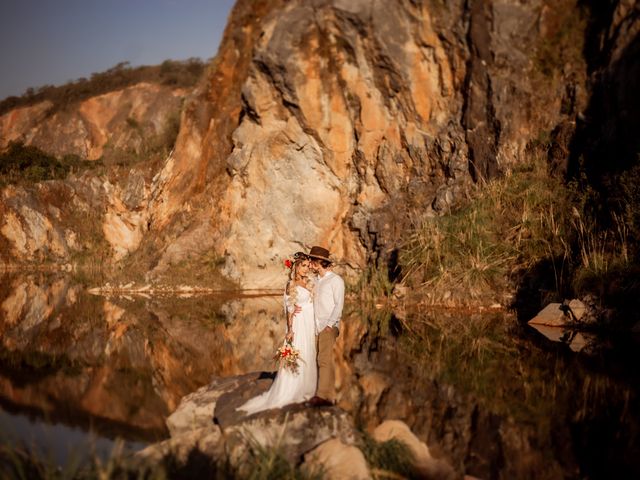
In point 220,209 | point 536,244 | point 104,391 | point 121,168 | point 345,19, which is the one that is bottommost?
point 104,391

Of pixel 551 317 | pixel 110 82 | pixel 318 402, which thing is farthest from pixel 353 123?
pixel 110 82

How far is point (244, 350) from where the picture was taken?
11617 millimetres

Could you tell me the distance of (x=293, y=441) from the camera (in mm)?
5773

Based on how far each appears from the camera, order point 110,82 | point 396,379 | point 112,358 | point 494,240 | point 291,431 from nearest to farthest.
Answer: point 291,431 < point 396,379 < point 112,358 < point 494,240 < point 110,82

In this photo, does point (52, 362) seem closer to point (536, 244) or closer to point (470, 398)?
point (470, 398)

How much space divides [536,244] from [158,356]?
9524 millimetres

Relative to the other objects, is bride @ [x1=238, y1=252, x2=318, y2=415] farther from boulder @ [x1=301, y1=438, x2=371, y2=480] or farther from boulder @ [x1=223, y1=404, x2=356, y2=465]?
boulder @ [x1=301, y1=438, x2=371, y2=480]

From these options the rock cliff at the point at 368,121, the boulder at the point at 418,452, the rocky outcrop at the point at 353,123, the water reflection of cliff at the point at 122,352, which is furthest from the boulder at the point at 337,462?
A: the rocky outcrop at the point at 353,123

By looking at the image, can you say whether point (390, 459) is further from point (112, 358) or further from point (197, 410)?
point (112, 358)

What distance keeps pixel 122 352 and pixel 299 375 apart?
575 centimetres

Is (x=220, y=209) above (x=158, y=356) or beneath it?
above

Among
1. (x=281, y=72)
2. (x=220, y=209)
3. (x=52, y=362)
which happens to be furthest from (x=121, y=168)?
(x=52, y=362)

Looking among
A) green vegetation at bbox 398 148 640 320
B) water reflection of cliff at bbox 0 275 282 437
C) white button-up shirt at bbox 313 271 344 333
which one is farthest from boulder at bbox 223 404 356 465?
green vegetation at bbox 398 148 640 320

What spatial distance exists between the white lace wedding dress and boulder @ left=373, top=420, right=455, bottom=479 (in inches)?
47.7
